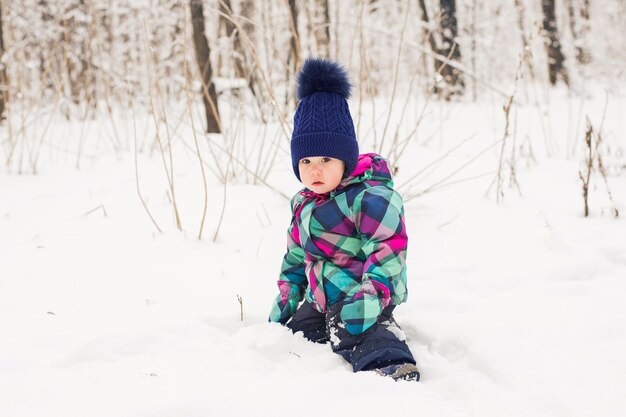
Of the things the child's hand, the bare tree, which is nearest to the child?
the child's hand

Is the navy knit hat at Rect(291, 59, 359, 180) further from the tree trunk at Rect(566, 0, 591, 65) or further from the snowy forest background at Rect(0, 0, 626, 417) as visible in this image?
the tree trunk at Rect(566, 0, 591, 65)

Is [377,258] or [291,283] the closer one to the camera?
[377,258]

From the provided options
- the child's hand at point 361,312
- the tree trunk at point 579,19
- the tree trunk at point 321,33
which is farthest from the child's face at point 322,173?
the tree trunk at point 579,19

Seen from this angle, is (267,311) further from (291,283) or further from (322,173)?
(322,173)

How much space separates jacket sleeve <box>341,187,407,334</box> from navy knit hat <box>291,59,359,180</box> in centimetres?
14

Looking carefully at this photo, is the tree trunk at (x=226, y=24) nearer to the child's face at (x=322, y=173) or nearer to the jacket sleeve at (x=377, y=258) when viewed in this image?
the child's face at (x=322, y=173)

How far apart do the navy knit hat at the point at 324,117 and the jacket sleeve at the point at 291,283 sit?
0.89ft

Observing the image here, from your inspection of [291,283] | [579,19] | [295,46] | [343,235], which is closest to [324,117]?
[343,235]

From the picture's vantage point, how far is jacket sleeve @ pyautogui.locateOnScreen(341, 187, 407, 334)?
1275mm

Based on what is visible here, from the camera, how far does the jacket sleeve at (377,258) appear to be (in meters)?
1.28

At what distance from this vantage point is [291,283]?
1584 millimetres

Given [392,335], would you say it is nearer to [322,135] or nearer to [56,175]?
[322,135]

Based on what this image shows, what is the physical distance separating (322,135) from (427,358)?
0.65 meters

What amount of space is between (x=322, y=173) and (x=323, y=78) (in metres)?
0.27
